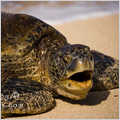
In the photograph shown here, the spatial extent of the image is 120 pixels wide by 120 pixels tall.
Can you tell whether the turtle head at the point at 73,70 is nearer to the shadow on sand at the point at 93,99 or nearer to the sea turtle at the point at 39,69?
the sea turtle at the point at 39,69

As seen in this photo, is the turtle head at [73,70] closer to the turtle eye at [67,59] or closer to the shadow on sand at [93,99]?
the turtle eye at [67,59]

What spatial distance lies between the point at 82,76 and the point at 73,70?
259mm

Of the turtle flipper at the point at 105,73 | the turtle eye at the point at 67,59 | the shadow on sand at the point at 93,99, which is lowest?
the shadow on sand at the point at 93,99

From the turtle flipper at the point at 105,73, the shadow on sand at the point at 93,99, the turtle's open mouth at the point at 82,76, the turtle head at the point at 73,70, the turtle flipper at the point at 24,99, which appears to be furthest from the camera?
the turtle flipper at the point at 105,73

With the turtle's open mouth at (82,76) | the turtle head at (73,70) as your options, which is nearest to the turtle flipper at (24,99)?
the turtle head at (73,70)

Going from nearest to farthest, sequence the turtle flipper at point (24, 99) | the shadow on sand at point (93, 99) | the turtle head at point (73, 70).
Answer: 1. the turtle flipper at point (24, 99)
2. the turtle head at point (73, 70)
3. the shadow on sand at point (93, 99)

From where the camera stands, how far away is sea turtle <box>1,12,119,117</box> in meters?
3.73

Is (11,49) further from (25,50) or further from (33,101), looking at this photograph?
(33,101)

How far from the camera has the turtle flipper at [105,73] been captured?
4.94 meters

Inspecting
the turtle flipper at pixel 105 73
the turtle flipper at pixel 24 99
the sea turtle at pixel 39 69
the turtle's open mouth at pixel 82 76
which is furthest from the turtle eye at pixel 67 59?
the turtle flipper at pixel 105 73

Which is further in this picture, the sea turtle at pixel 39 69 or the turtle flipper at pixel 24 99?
the sea turtle at pixel 39 69

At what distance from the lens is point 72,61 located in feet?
12.5

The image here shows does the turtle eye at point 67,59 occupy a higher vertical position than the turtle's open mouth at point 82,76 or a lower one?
higher

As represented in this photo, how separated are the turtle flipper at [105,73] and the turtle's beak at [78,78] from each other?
1.01 meters
